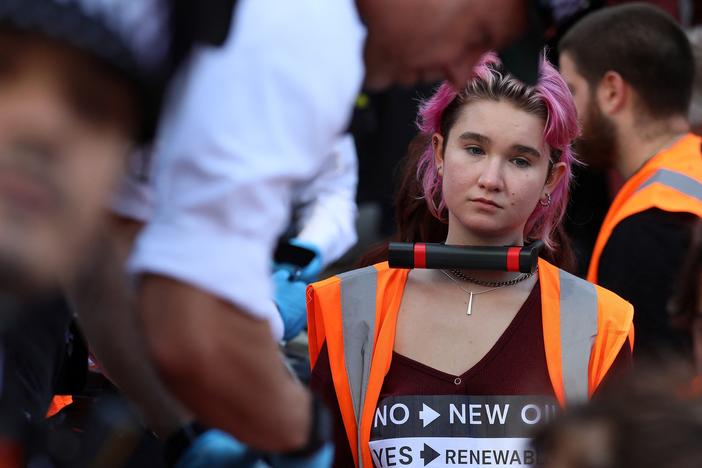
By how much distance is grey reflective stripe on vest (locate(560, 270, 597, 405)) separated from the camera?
262cm

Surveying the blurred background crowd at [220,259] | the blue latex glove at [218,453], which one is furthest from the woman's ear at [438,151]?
the blue latex glove at [218,453]

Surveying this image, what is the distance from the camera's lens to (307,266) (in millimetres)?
3801

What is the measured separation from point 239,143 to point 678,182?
243 cm

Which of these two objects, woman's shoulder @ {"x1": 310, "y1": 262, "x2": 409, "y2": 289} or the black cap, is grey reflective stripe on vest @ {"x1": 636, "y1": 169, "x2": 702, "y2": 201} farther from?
the black cap

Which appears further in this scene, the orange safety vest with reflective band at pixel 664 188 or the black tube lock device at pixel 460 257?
the orange safety vest with reflective band at pixel 664 188

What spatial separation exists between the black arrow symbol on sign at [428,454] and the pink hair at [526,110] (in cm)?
70

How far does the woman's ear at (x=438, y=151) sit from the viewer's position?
2994 mm

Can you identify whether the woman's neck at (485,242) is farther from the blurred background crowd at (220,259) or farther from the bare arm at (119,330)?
the bare arm at (119,330)

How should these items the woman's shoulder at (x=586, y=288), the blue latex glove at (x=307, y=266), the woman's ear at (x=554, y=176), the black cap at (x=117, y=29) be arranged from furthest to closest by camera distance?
the blue latex glove at (x=307, y=266), the woman's ear at (x=554, y=176), the woman's shoulder at (x=586, y=288), the black cap at (x=117, y=29)

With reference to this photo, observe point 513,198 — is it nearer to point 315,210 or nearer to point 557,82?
point 557,82

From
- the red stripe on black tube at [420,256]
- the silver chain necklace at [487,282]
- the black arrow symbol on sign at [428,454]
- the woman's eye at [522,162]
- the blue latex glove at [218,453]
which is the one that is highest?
the woman's eye at [522,162]

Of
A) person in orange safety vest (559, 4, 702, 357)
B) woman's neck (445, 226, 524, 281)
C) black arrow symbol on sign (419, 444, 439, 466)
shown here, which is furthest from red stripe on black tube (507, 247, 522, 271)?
person in orange safety vest (559, 4, 702, 357)

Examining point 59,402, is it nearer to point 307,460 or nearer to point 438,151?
point 438,151

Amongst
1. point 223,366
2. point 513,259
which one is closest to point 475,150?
point 513,259
